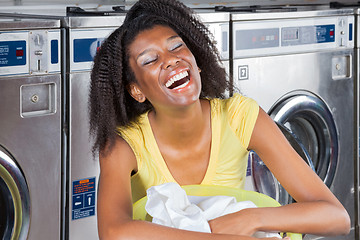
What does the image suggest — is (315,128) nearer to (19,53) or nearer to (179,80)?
(19,53)

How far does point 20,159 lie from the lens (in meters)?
2.27

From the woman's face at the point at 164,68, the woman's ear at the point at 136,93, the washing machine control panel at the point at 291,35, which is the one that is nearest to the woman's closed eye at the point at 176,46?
the woman's face at the point at 164,68

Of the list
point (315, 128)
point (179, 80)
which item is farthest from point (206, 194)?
point (315, 128)

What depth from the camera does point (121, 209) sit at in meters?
1.49

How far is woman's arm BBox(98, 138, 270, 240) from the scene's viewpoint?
1.38 m

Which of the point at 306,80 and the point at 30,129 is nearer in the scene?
the point at 30,129

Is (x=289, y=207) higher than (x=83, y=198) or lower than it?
higher

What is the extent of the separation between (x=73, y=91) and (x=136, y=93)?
0.72 meters

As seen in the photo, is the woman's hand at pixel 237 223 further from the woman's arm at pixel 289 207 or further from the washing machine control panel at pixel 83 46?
the washing machine control panel at pixel 83 46

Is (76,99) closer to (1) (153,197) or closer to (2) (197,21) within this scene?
(2) (197,21)

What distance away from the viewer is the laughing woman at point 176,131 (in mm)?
1527

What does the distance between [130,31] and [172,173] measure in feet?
1.27

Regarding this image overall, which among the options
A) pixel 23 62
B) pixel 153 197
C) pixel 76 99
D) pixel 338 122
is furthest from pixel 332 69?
pixel 153 197

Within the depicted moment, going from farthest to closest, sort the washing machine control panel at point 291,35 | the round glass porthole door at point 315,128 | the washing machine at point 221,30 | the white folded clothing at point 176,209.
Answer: the round glass porthole door at point 315,128 → the washing machine control panel at point 291,35 → the washing machine at point 221,30 → the white folded clothing at point 176,209
